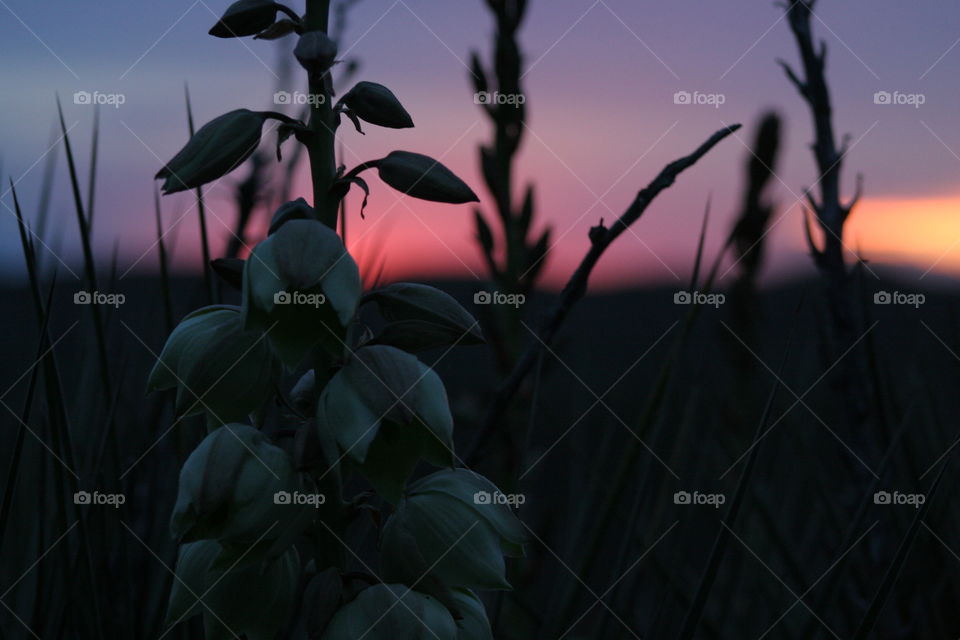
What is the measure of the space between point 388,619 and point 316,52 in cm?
34

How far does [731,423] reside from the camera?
176cm

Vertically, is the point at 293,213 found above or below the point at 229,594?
above

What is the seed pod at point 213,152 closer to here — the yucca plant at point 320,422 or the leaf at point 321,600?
the yucca plant at point 320,422

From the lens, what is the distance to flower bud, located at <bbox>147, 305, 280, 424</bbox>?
574 mm

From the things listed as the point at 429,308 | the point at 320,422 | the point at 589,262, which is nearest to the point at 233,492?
the point at 320,422

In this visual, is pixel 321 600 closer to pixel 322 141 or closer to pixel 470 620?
pixel 470 620

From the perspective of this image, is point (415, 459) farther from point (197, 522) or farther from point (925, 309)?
point (925, 309)

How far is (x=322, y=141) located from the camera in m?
0.59

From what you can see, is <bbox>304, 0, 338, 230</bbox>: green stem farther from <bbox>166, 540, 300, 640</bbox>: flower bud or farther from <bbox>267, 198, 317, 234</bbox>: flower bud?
<bbox>166, 540, 300, 640</bbox>: flower bud

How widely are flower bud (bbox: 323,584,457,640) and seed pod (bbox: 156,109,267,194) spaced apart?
271mm

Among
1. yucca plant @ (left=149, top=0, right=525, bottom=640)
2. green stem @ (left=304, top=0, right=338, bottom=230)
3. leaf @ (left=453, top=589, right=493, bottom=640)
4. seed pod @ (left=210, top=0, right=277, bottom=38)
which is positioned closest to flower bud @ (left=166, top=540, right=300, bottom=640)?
yucca plant @ (left=149, top=0, right=525, bottom=640)

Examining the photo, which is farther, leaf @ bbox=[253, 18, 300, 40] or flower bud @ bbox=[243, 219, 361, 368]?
leaf @ bbox=[253, 18, 300, 40]

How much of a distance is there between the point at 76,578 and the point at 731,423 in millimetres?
1287

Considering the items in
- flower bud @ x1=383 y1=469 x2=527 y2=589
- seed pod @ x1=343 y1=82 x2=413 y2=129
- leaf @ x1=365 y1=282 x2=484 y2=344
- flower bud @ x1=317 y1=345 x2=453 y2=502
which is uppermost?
seed pod @ x1=343 y1=82 x2=413 y2=129
